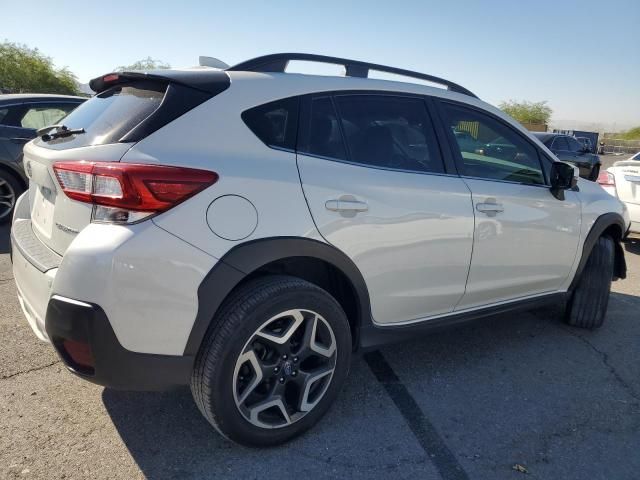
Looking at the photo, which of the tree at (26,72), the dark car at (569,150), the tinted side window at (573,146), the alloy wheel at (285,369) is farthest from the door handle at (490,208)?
the tree at (26,72)

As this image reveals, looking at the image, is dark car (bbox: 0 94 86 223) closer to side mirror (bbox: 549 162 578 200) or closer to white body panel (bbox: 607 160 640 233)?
side mirror (bbox: 549 162 578 200)

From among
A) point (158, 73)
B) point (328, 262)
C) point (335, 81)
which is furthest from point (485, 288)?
point (158, 73)

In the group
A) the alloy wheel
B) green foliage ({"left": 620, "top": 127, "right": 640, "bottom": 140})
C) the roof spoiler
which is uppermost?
green foliage ({"left": 620, "top": 127, "right": 640, "bottom": 140})

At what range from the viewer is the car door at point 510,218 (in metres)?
3.00

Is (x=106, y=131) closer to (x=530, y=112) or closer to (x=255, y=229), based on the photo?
(x=255, y=229)

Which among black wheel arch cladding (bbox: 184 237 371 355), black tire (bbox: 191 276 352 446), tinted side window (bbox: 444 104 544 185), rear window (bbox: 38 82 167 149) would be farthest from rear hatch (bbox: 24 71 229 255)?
tinted side window (bbox: 444 104 544 185)

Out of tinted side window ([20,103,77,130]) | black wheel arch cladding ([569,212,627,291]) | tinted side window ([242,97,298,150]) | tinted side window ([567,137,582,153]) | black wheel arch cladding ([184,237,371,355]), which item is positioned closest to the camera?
black wheel arch cladding ([184,237,371,355])

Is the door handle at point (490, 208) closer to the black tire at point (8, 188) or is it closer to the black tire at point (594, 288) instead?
the black tire at point (594, 288)

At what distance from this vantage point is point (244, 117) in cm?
222

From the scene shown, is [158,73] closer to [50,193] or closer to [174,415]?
[50,193]

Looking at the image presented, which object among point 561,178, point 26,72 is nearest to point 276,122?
point 561,178

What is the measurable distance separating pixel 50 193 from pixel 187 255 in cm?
89

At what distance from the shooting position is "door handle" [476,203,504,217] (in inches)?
115

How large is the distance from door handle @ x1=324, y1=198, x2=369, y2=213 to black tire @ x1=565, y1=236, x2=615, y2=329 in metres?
2.51
